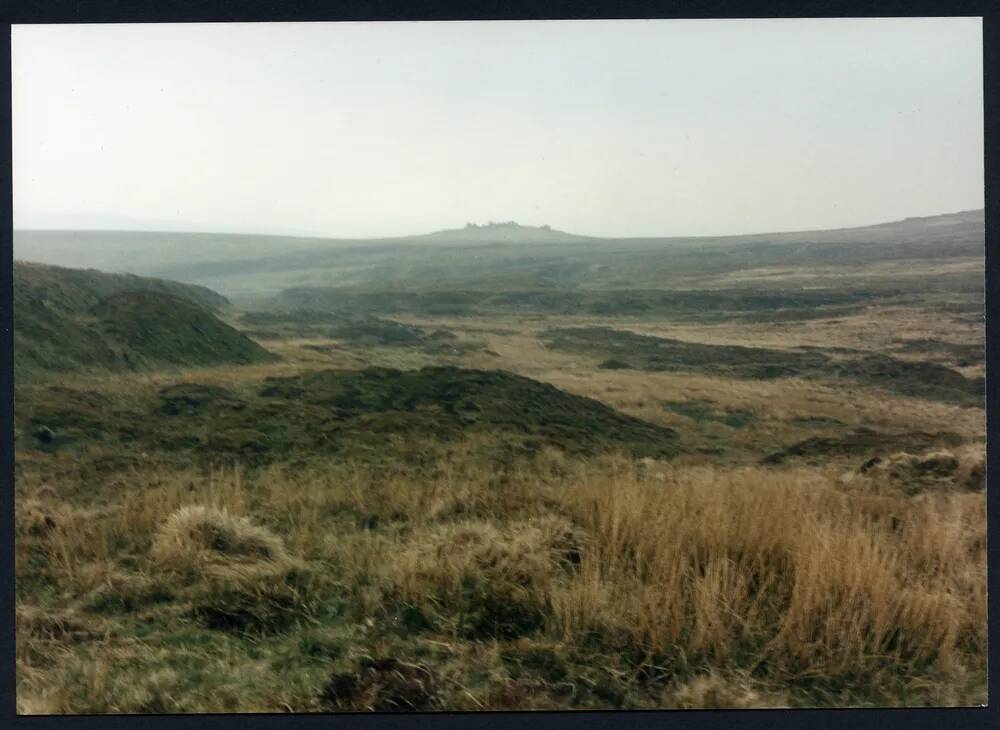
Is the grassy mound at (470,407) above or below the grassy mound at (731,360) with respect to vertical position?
below

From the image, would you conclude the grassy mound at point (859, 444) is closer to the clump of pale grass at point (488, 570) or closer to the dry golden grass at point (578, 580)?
the dry golden grass at point (578, 580)

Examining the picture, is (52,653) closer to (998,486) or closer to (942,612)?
(942,612)

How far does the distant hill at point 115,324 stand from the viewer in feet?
22.4

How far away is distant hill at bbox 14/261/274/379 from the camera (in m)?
6.82

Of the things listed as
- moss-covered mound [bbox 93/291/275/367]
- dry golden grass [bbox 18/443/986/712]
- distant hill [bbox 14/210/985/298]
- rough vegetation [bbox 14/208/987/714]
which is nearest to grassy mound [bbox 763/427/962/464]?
rough vegetation [bbox 14/208/987/714]

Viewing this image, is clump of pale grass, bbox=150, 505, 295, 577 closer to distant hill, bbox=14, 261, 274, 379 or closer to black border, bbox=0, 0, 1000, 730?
black border, bbox=0, 0, 1000, 730

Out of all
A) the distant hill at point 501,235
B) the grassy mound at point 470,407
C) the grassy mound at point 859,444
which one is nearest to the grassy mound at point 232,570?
the grassy mound at point 470,407

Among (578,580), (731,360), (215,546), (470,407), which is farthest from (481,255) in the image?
(578,580)

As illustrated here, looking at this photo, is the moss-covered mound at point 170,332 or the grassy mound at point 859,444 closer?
the grassy mound at point 859,444

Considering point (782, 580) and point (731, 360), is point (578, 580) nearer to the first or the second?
point (782, 580)

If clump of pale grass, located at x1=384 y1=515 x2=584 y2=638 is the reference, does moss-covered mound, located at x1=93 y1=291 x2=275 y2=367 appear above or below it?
above

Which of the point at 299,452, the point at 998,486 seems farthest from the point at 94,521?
the point at 998,486

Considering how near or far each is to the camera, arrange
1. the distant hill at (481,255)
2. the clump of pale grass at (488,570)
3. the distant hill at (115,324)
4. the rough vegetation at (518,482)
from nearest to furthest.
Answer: the rough vegetation at (518,482), the clump of pale grass at (488,570), the distant hill at (481,255), the distant hill at (115,324)

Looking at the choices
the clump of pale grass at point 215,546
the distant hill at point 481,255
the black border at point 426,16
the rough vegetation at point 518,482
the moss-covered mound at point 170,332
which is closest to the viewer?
the rough vegetation at point 518,482
